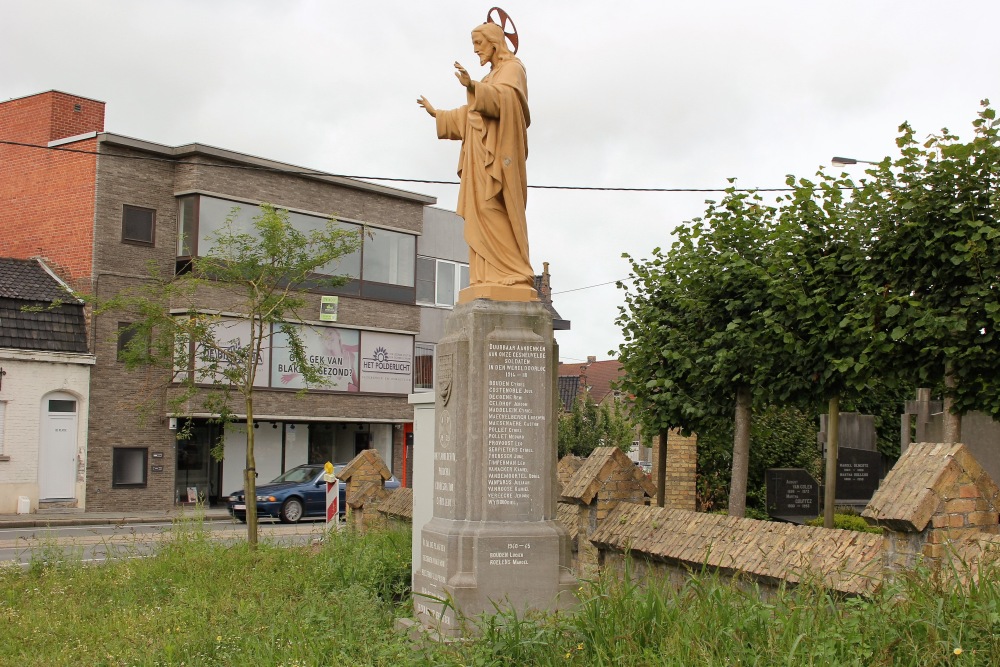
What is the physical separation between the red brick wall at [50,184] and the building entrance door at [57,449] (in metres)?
3.38

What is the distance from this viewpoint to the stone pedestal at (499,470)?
8789 mm

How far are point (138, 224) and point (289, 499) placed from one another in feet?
31.2

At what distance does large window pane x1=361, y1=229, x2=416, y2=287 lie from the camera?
118 ft

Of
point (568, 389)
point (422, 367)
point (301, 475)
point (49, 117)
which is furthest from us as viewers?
point (568, 389)

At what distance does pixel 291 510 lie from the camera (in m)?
27.1

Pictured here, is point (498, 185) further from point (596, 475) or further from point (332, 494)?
point (332, 494)

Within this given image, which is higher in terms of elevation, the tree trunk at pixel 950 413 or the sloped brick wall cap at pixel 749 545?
the tree trunk at pixel 950 413

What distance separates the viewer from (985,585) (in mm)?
5652

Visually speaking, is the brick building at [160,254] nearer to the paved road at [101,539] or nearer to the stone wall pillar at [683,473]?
the paved road at [101,539]

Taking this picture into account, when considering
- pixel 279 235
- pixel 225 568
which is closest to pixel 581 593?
pixel 225 568

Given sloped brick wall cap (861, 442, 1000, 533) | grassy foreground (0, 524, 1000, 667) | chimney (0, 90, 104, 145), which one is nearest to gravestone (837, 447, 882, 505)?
grassy foreground (0, 524, 1000, 667)

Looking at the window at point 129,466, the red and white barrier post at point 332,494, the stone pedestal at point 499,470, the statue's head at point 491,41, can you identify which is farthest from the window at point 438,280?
the stone pedestal at point 499,470

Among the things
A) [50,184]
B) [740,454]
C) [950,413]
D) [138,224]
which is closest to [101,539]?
[740,454]

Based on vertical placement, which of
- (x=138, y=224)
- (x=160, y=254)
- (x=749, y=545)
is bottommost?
(x=749, y=545)
